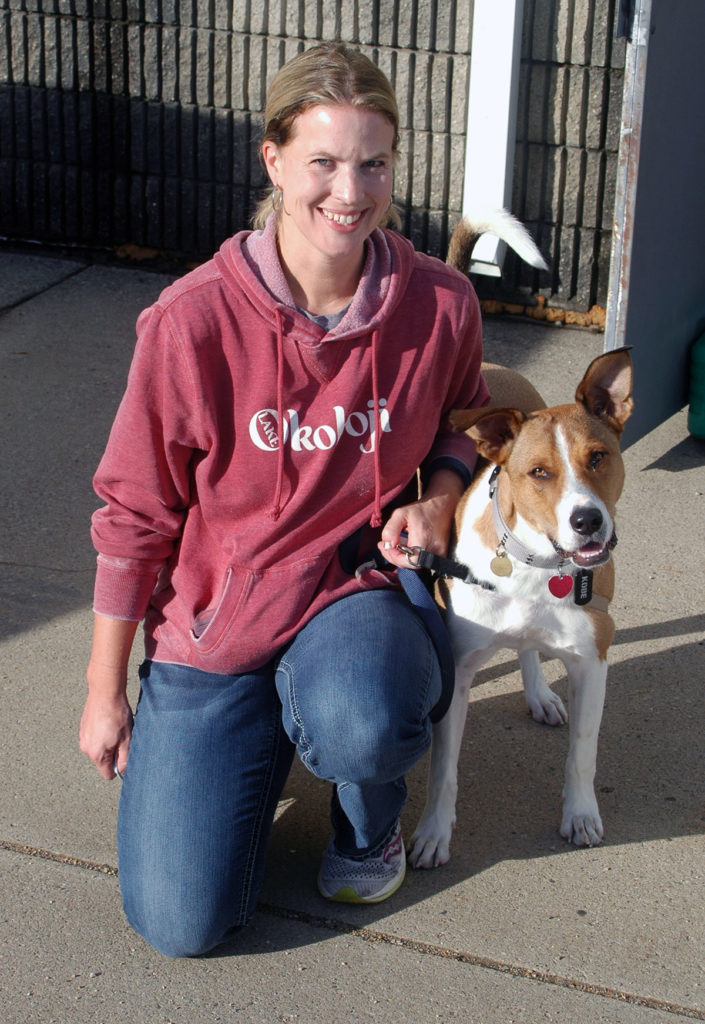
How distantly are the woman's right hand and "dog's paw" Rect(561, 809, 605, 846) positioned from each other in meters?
1.09

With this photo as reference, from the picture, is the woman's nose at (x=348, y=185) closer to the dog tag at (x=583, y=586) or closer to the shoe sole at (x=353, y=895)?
the dog tag at (x=583, y=586)

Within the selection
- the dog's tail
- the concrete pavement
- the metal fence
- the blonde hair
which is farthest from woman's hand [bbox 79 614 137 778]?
the metal fence

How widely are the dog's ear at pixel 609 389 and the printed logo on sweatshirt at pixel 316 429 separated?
1.62 feet

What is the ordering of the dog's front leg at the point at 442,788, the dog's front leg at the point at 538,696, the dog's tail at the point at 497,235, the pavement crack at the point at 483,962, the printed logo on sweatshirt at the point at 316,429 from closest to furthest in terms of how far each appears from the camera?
the pavement crack at the point at 483,962 → the printed logo on sweatshirt at the point at 316,429 → the dog's front leg at the point at 442,788 → the dog's front leg at the point at 538,696 → the dog's tail at the point at 497,235

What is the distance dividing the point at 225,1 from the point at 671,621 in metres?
4.02

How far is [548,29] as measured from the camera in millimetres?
5887

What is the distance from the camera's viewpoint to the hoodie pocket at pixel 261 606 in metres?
2.94

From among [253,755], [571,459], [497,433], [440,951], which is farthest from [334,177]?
[440,951]

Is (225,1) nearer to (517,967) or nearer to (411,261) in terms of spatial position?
(411,261)

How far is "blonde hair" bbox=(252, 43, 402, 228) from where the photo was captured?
9.09 ft

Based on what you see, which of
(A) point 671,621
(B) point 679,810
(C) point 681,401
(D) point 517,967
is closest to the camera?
(D) point 517,967

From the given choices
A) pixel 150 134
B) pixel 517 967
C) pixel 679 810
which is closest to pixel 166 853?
pixel 517 967

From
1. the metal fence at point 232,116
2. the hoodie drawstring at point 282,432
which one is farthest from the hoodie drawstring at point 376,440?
the metal fence at point 232,116

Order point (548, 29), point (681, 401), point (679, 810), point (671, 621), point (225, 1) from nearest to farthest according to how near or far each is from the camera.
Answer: point (679, 810) → point (671, 621) → point (681, 401) → point (548, 29) → point (225, 1)
